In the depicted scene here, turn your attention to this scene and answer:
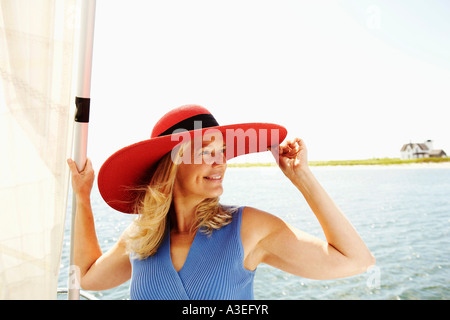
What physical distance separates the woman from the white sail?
0.08 meters

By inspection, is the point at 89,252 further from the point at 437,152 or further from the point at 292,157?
the point at 437,152

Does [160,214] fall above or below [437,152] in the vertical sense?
below

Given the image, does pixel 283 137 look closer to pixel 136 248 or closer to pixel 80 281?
pixel 136 248

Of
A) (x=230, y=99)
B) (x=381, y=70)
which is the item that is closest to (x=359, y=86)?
(x=381, y=70)

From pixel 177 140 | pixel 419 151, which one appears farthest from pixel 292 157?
pixel 419 151

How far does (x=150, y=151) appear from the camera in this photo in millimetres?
1022

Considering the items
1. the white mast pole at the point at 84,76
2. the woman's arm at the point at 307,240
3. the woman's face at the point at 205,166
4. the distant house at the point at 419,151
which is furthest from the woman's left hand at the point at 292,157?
the distant house at the point at 419,151

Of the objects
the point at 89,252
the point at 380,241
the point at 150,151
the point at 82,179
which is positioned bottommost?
the point at 380,241

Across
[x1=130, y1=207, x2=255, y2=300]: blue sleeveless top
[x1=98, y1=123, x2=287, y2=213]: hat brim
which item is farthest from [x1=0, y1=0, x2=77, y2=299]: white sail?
[x1=130, y1=207, x2=255, y2=300]: blue sleeveless top

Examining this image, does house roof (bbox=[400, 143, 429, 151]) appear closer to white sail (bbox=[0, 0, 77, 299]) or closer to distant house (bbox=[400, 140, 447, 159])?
distant house (bbox=[400, 140, 447, 159])

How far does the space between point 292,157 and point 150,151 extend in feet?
1.43

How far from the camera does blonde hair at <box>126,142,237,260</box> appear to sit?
1.03 metres

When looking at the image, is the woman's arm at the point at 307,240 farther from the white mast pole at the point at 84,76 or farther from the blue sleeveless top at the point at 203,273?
the white mast pole at the point at 84,76

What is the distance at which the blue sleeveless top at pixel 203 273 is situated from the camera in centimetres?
92
